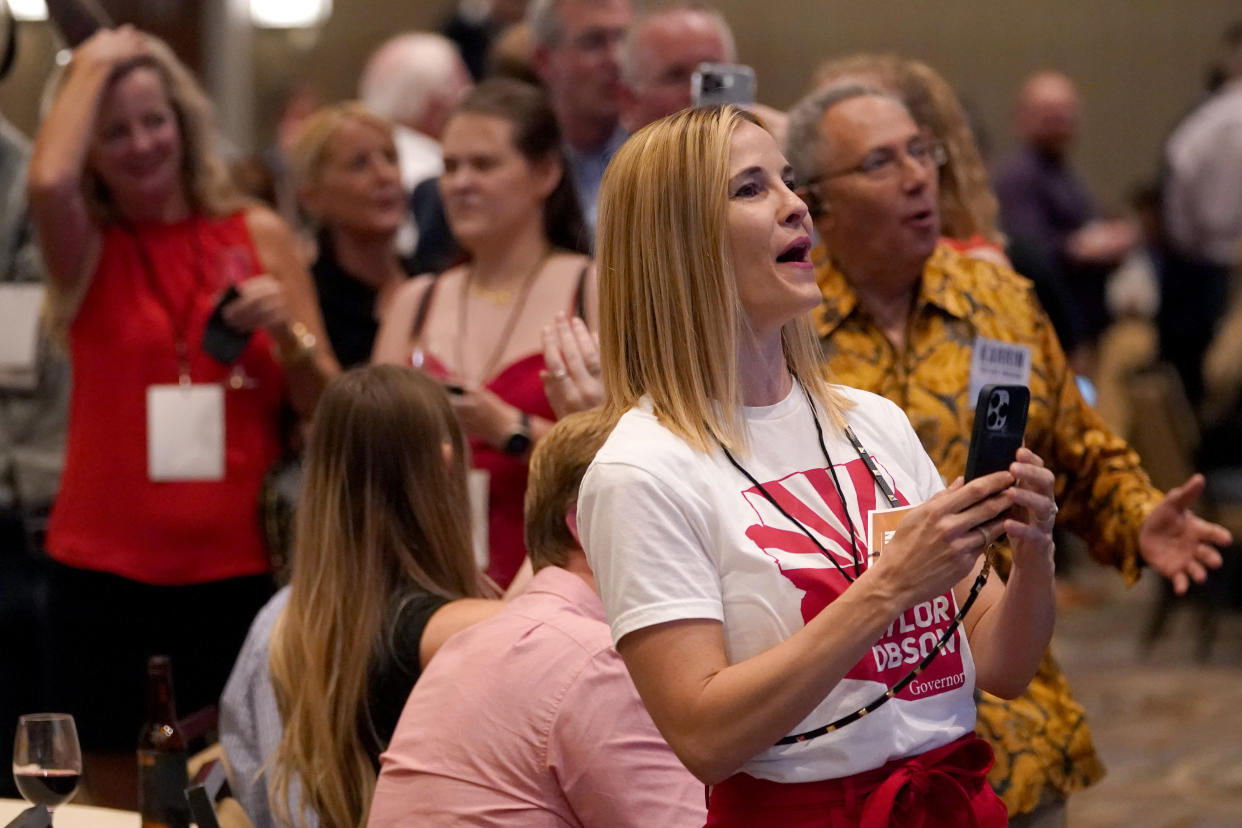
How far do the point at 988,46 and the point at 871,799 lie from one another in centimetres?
987

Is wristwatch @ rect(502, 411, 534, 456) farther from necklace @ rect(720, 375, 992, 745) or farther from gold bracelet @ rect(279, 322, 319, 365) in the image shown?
necklace @ rect(720, 375, 992, 745)

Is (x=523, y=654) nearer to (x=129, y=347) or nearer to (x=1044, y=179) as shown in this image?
(x=129, y=347)

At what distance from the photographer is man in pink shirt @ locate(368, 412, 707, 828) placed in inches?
80.4

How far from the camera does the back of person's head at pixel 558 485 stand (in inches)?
88.0

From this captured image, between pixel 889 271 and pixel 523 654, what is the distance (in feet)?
3.33

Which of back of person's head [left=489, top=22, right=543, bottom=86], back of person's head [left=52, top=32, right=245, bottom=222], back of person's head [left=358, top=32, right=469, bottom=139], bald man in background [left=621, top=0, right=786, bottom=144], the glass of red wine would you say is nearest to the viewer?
the glass of red wine

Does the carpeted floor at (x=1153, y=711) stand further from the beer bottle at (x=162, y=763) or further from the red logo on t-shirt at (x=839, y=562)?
the red logo on t-shirt at (x=839, y=562)

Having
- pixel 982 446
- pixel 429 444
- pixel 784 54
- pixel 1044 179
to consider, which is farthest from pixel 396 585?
pixel 784 54

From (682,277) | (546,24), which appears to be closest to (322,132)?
(546,24)

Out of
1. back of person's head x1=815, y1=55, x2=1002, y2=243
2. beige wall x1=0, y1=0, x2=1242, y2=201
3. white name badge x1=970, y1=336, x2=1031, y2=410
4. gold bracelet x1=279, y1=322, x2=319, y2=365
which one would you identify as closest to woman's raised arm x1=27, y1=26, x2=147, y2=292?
gold bracelet x1=279, y1=322, x2=319, y2=365

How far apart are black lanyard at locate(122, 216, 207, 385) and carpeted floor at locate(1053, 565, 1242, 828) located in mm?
2742

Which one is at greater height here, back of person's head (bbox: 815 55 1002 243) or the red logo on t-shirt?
back of person's head (bbox: 815 55 1002 243)

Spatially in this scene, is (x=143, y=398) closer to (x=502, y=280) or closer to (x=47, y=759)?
(x=502, y=280)

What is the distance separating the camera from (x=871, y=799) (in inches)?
67.7
